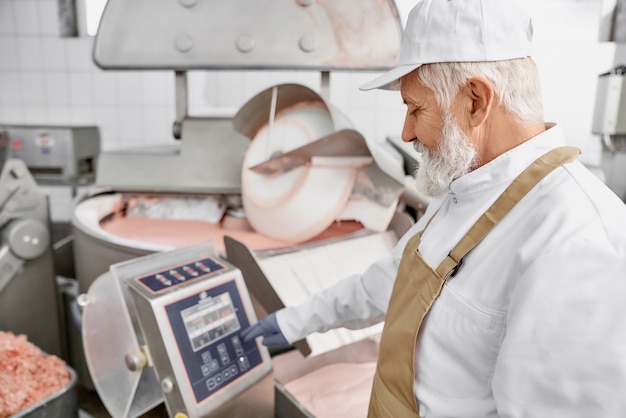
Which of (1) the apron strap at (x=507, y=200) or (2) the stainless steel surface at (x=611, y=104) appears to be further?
(2) the stainless steel surface at (x=611, y=104)

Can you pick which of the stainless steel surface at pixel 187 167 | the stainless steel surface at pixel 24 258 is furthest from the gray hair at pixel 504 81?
the stainless steel surface at pixel 24 258

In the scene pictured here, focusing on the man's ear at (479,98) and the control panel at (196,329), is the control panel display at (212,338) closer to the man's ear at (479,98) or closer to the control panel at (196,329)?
the control panel at (196,329)

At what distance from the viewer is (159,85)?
331 cm

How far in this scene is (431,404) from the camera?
71cm

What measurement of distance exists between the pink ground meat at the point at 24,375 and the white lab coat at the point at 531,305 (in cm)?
110

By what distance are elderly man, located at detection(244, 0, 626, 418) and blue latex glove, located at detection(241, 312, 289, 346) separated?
0.97 ft

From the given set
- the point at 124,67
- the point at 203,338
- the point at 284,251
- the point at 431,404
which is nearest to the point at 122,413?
the point at 203,338

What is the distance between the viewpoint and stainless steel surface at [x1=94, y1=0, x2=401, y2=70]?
159cm

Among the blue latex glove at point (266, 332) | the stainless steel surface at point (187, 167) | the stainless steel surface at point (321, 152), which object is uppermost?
the stainless steel surface at point (321, 152)

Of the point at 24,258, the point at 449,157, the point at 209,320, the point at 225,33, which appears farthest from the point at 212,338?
the point at 24,258

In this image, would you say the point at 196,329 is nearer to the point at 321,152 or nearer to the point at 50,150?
the point at 321,152

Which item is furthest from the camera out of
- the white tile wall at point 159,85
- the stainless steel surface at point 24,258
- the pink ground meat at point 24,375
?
the white tile wall at point 159,85

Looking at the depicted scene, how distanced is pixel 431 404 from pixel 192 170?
134cm

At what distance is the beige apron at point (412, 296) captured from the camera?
668 millimetres
